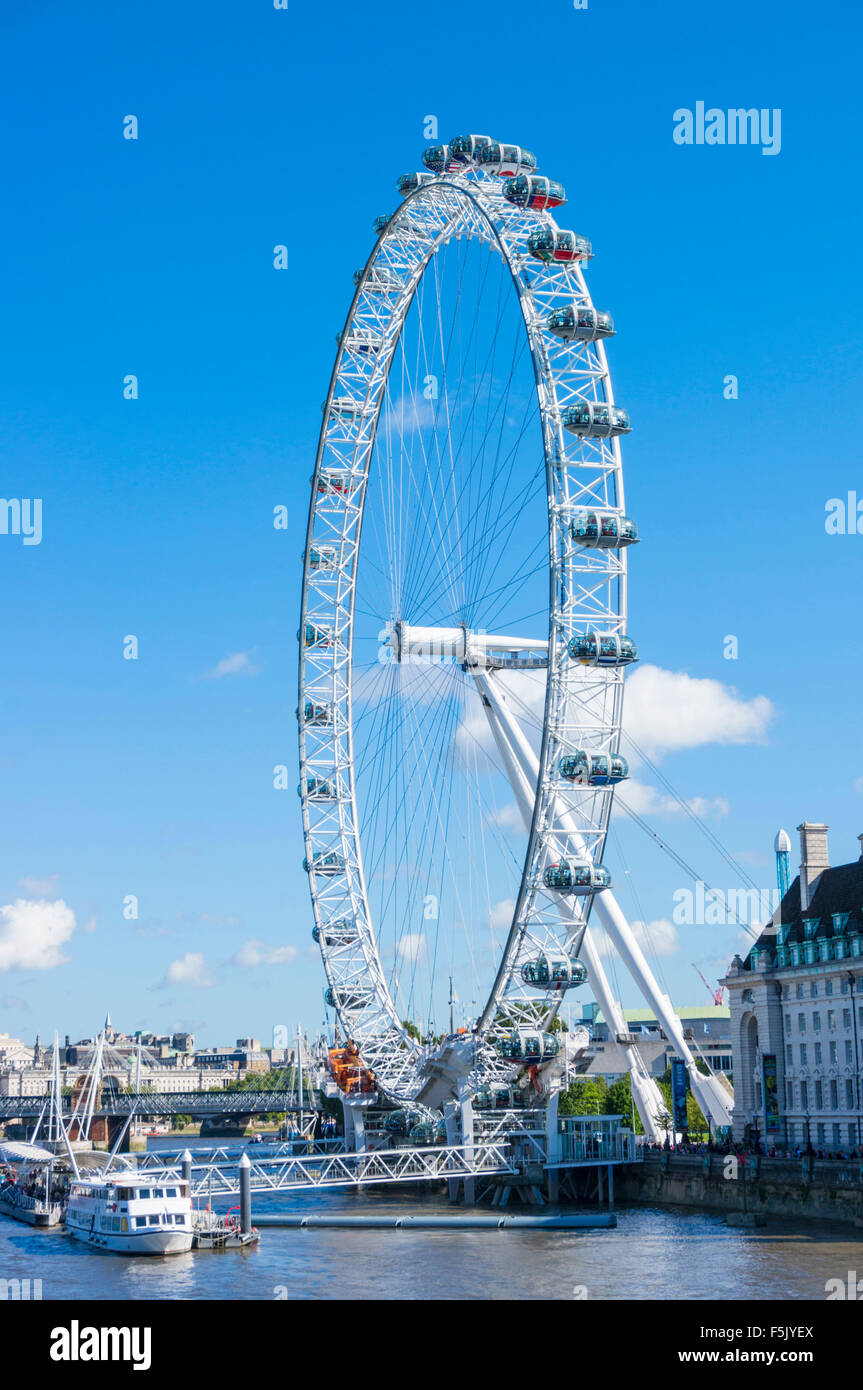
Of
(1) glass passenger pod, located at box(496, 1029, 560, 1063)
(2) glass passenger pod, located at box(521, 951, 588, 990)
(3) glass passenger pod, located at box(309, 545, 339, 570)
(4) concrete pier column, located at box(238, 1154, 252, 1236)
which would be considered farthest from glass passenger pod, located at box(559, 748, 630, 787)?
(3) glass passenger pod, located at box(309, 545, 339, 570)

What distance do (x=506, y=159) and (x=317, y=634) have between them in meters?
28.4

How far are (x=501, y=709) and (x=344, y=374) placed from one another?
59.9 feet

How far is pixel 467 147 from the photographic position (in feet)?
240

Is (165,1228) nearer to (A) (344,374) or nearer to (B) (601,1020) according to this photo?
(A) (344,374)

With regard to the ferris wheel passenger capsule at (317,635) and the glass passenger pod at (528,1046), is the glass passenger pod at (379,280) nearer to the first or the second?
the ferris wheel passenger capsule at (317,635)

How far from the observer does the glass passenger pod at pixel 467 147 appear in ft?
238

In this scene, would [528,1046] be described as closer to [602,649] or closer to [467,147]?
[602,649]

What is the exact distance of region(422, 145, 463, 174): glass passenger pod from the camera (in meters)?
74.0

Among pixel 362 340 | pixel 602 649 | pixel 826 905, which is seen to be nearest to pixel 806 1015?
pixel 826 905

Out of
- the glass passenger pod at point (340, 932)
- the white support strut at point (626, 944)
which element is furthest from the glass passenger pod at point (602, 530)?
the glass passenger pod at point (340, 932)

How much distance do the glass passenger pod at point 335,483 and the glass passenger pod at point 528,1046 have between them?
30234mm
